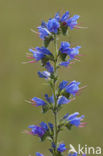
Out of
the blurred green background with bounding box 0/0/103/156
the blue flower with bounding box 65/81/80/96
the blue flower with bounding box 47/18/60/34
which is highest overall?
the blurred green background with bounding box 0/0/103/156

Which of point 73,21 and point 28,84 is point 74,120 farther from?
point 28,84

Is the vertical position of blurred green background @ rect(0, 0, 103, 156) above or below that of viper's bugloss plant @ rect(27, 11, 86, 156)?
above

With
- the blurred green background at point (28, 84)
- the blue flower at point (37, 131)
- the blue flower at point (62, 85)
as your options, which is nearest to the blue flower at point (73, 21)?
the blue flower at point (62, 85)

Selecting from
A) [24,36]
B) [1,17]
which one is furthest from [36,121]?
[1,17]

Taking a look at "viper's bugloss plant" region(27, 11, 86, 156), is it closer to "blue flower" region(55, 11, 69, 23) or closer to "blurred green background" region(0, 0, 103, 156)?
"blue flower" region(55, 11, 69, 23)

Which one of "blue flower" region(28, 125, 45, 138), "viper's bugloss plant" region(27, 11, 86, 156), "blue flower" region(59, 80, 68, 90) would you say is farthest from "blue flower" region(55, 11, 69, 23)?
"blue flower" region(28, 125, 45, 138)

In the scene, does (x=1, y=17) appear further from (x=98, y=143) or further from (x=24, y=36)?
(x=98, y=143)

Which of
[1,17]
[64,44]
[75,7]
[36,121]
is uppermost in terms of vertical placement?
[75,7]
